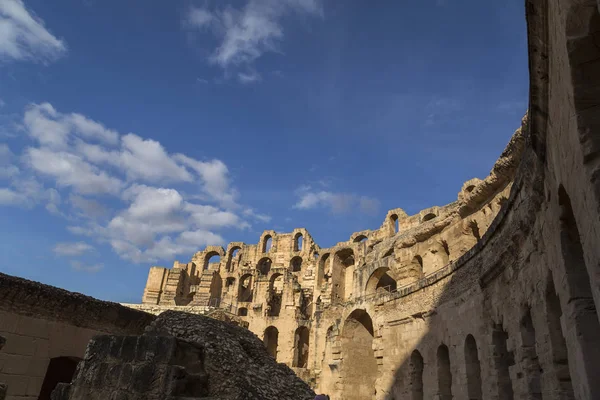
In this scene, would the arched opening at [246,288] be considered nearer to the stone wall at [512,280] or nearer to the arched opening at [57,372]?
the stone wall at [512,280]

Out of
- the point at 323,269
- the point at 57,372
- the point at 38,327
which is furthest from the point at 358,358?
the point at 323,269

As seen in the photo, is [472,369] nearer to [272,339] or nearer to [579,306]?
[579,306]

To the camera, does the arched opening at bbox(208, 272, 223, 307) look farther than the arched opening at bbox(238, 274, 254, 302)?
No

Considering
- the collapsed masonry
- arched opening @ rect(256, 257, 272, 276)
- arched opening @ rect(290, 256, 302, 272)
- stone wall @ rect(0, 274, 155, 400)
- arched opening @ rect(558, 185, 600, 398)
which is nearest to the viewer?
arched opening @ rect(558, 185, 600, 398)

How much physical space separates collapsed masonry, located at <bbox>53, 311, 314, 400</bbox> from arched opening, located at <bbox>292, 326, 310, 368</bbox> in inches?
1040

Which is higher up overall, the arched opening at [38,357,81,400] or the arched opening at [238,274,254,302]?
the arched opening at [238,274,254,302]

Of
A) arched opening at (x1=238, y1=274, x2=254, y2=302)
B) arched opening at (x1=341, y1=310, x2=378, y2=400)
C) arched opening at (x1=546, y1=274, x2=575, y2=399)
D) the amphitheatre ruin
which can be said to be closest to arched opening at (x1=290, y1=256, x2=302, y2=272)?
arched opening at (x1=238, y1=274, x2=254, y2=302)

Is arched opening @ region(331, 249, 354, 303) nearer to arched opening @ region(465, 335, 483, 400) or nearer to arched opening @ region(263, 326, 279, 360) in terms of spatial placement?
arched opening @ region(263, 326, 279, 360)

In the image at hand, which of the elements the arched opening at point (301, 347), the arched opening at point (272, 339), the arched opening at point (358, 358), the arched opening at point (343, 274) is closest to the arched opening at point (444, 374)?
the arched opening at point (358, 358)

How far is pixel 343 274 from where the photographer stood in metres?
35.4

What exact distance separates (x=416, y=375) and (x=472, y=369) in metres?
3.90

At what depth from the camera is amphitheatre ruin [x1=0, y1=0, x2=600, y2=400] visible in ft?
13.3

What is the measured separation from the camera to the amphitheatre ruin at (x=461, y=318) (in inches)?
160

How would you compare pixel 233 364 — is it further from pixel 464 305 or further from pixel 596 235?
pixel 464 305
